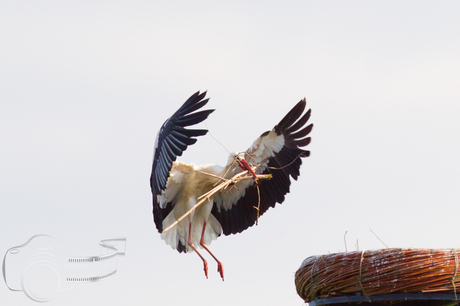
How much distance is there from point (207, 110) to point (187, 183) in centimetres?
143

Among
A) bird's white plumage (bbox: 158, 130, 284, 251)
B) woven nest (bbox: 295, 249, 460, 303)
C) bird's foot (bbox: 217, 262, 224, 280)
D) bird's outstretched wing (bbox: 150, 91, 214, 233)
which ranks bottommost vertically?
bird's foot (bbox: 217, 262, 224, 280)

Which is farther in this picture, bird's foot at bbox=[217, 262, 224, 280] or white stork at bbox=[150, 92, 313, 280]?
bird's foot at bbox=[217, 262, 224, 280]

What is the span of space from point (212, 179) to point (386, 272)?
3.96 metres

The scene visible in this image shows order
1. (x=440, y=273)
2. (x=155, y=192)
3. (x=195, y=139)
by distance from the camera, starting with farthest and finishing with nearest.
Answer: (x=155, y=192), (x=195, y=139), (x=440, y=273)

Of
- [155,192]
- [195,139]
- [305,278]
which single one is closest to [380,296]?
[305,278]

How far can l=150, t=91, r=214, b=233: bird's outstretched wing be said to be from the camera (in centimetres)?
606

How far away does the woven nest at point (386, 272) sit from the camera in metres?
3.27

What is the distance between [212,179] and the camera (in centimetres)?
718

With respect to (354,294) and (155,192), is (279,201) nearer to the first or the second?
(155,192)

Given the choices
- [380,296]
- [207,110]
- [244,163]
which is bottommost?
[380,296]

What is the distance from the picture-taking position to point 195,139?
6.02 meters

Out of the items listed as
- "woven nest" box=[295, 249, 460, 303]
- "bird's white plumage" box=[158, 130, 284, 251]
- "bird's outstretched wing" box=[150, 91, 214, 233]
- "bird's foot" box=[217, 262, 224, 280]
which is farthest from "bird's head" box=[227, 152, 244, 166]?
"woven nest" box=[295, 249, 460, 303]

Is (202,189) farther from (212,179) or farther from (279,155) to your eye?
(279,155)

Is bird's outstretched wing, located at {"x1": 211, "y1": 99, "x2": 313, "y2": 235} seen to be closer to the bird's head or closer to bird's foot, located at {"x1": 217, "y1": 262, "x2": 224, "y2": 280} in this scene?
the bird's head
